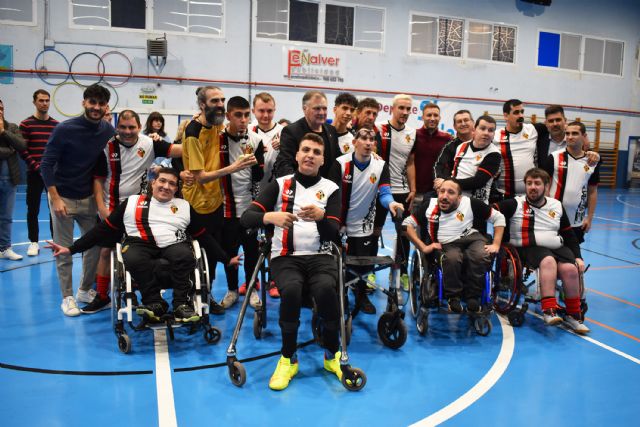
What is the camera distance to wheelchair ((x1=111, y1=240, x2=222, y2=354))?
336 centimetres

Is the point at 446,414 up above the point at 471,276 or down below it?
below

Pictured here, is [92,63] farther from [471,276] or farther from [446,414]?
[446,414]

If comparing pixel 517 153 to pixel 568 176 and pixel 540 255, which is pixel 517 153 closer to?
pixel 568 176

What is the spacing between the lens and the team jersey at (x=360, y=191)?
12.8ft

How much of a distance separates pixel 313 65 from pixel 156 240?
9.53 m

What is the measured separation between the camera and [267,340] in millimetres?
3682

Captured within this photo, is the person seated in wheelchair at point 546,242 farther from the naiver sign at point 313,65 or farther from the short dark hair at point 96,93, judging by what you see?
the naiver sign at point 313,65

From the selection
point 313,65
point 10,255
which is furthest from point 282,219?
point 313,65

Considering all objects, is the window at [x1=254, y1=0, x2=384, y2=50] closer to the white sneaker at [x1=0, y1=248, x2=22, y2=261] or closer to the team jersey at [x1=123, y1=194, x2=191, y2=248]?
the white sneaker at [x1=0, y1=248, x2=22, y2=261]

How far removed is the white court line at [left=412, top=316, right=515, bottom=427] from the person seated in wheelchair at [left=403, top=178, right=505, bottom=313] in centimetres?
34

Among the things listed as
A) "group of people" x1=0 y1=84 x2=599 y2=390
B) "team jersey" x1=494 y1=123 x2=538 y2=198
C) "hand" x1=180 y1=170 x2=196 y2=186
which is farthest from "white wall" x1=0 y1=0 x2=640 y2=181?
"team jersey" x1=494 y1=123 x2=538 y2=198

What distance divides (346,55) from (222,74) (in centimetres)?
299

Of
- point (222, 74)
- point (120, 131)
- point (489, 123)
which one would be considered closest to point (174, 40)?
point (222, 74)

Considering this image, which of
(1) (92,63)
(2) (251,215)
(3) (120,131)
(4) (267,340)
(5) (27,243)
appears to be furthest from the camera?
(1) (92,63)
